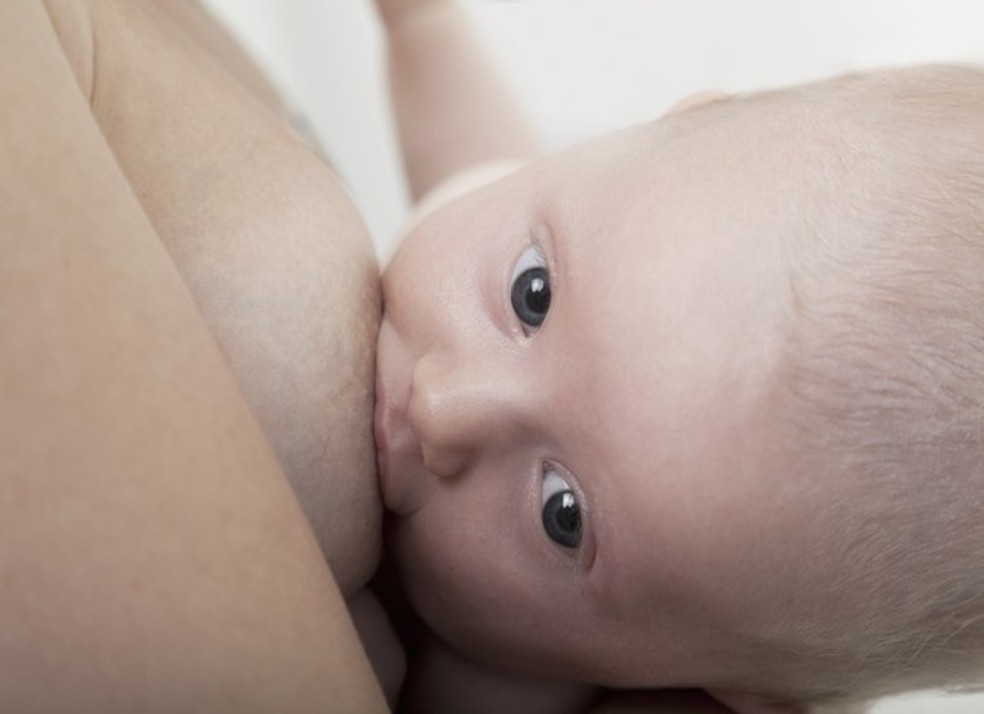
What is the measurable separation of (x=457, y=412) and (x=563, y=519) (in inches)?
3.9

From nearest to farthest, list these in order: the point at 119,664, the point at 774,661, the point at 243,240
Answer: the point at 119,664, the point at 243,240, the point at 774,661

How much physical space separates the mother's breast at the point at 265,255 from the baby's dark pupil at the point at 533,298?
0.10m

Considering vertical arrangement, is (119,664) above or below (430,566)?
above

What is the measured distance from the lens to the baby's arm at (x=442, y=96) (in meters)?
1.31

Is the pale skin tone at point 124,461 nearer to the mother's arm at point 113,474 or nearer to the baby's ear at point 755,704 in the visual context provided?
the mother's arm at point 113,474

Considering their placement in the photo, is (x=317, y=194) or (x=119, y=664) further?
(x=317, y=194)

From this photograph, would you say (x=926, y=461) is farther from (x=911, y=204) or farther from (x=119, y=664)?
(x=119, y=664)

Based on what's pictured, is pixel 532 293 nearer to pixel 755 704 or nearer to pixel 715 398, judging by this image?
pixel 715 398

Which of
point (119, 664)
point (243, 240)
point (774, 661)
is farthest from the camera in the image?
point (774, 661)

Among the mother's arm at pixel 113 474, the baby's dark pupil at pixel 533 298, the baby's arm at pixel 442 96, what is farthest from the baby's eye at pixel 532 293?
the baby's arm at pixel 442 96

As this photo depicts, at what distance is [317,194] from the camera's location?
835 mm

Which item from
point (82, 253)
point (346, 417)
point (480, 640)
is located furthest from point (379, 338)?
point (82, 253)

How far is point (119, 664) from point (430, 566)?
1.15ft

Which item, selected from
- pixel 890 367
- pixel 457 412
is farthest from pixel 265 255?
pixel 890 367
